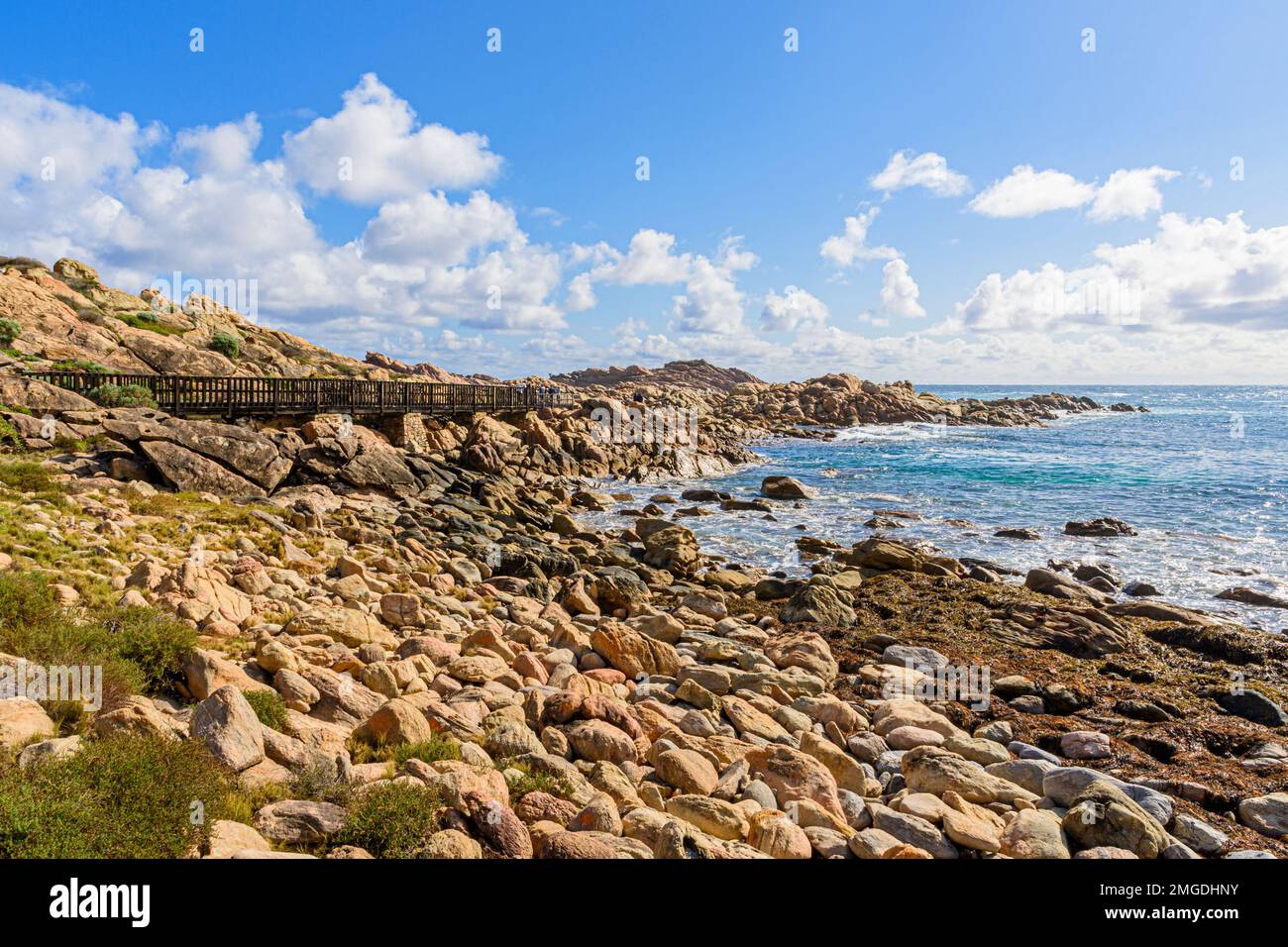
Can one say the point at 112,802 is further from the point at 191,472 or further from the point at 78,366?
the point at 78,366

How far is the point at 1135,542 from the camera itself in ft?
80.9

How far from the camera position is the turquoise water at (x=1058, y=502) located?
22.0 m

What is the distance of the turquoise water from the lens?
22.0 meters

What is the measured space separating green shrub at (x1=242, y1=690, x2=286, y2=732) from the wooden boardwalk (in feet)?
81.6

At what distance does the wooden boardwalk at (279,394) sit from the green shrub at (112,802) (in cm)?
2649

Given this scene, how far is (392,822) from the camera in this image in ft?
16.1

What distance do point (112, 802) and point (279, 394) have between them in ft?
94.2

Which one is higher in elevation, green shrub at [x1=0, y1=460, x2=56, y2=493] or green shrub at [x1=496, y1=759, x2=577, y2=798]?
green shrub at [x1=0, y1=460, x2=56, y2=493]

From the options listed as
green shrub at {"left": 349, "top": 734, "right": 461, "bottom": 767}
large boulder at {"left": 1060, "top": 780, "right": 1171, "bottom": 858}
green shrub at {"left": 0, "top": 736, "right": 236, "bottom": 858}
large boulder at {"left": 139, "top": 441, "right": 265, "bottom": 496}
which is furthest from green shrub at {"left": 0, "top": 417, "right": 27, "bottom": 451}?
large boulder at {"left": 1060, "top": 780, "right": 1171, "bottom": 858}

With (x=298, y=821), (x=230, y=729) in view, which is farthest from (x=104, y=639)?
(x=298, y=821)

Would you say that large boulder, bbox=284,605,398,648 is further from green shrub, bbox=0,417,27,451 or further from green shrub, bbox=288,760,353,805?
green shrub, bbox=0,417,27,451

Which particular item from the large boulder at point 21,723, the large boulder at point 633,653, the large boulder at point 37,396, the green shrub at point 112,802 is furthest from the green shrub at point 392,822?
the large boulder at point 37,396

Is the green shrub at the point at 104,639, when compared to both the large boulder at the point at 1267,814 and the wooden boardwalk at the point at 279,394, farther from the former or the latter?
the wooden boardwalk at the point at 279,394
